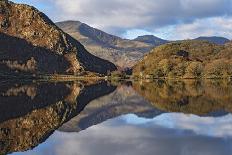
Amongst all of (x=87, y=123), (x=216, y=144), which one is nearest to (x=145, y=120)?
(x=87, y=123)

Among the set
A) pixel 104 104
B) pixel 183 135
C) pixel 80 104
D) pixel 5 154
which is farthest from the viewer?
pixel 104 104

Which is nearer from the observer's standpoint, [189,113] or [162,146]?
[162,146]

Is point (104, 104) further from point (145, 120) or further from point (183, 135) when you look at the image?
point (183, 135)

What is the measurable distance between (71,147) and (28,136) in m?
11.8

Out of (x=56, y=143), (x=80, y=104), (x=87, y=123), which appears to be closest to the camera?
(x=56, y=143)

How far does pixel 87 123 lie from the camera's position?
7312 centimetres

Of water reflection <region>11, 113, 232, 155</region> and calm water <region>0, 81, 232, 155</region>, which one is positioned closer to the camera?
water reflection <region>11, 113, 232, 155</region>

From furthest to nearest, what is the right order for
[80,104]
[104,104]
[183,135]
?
[104,104] → [80,104] → [183,135]

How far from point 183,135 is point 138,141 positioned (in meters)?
7.08

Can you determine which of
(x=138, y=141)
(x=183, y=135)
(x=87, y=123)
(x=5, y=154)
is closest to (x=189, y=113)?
(x=87, y=123)

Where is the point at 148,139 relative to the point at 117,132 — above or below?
above

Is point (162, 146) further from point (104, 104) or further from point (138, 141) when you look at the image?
point (104, 104)

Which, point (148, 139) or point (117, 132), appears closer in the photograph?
point (148, 139)

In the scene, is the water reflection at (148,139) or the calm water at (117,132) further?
the calm water at (117,132)
